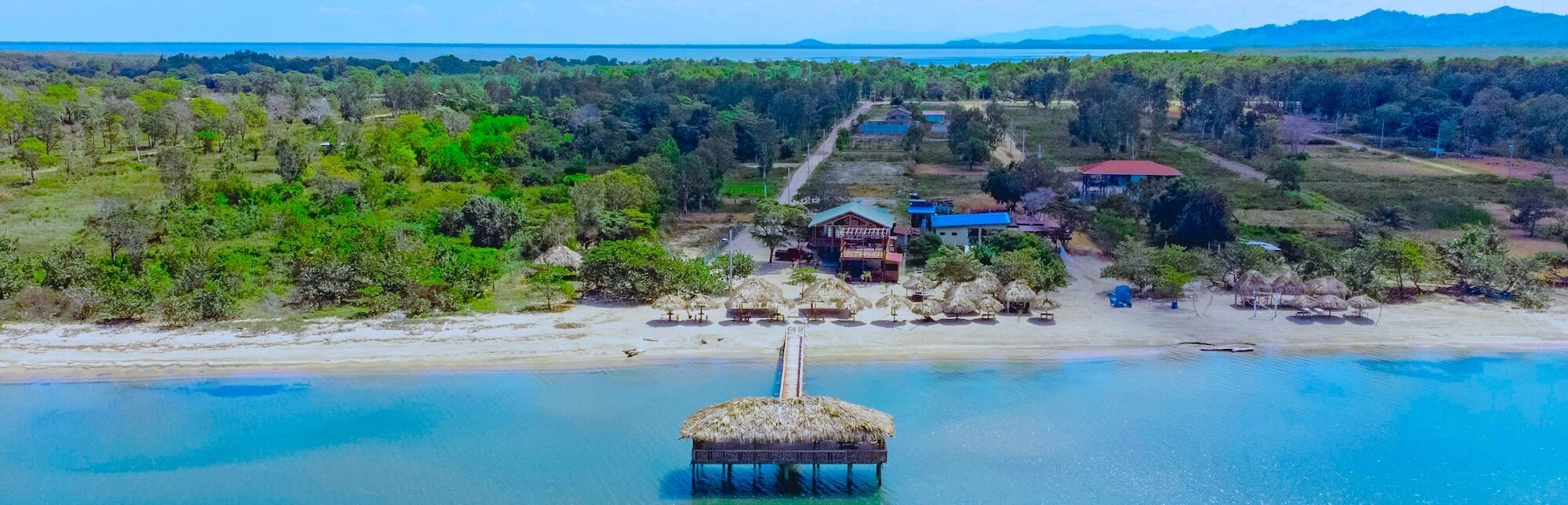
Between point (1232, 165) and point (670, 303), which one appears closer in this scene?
point (670, 303)

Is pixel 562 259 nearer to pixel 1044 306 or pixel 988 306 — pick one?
pixel 988 306

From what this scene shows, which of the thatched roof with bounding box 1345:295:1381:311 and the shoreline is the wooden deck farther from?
the thatched roof with bounding box 1345:295:1381:311

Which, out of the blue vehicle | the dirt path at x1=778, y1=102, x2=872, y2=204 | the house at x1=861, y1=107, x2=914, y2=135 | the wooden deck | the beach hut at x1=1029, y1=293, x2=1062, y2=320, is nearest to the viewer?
the wooden deck

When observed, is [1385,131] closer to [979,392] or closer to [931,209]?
[931,209]

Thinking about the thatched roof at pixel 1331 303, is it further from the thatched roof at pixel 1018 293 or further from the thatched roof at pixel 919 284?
the thatched roof at pixel 919 284

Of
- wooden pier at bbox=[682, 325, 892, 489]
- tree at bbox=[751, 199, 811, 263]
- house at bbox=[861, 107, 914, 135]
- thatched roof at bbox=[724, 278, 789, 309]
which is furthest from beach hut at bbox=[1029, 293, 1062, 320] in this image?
house at bbox=[861, 107, 914, 135]

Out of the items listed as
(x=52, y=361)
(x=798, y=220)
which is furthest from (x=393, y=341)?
(x=798, y=220)

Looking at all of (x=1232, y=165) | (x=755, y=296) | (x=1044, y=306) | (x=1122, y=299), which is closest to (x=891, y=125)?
(x=1232, y=165)
